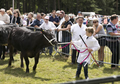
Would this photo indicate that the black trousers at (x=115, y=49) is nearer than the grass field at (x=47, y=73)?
No

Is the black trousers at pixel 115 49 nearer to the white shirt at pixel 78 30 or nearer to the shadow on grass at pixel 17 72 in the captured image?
the white shirt at pixel 78 30

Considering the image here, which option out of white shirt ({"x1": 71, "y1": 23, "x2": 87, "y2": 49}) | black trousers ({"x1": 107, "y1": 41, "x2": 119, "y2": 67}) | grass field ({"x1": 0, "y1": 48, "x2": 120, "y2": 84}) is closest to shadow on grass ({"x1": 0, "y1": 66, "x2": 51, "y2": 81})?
grass field ({"x1": 0, "y1": 48, "x2": 120, "y2": 84})

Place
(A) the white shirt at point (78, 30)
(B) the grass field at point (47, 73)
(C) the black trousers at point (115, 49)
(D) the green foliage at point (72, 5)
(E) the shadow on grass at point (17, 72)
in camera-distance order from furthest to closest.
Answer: (D) the green foliage at point (72, 5) → (A) the white shirt at point (78, 30) → (C) the black trousers at point (115, 49) → (E) the shadow on grass at point (17, 72) → (B) the grass field at point (47, 73)

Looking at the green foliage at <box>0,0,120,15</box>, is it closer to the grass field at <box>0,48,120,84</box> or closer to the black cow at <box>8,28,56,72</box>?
the grass field at <box>0,48,120,84</box>

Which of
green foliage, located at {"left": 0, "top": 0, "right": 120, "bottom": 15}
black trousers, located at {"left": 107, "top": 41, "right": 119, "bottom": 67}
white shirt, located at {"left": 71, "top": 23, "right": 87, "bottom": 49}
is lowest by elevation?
black trousers, located at {"left": 107, "top": 41, "right": 119, "bottom": 67}

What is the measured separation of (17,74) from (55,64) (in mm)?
1994

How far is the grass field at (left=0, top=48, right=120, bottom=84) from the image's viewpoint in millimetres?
6155

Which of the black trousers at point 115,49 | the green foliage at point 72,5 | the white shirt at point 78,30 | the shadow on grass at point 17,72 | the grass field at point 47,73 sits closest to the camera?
the grass field at point 47,73

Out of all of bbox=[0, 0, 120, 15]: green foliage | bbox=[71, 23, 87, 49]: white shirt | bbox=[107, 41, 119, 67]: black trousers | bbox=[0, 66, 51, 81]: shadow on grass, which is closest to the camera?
bbox=[0, 66, 51, 81]: shadow on grass

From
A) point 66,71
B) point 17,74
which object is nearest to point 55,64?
point 66,71

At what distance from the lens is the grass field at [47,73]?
616 cm

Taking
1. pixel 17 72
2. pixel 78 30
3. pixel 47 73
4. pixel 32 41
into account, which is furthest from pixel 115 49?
pixel 17 72

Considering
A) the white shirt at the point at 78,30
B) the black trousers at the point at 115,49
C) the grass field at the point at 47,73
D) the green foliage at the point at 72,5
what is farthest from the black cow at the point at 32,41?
the green foliage at the point at 72,5

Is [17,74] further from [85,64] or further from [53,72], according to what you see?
[85,64]
